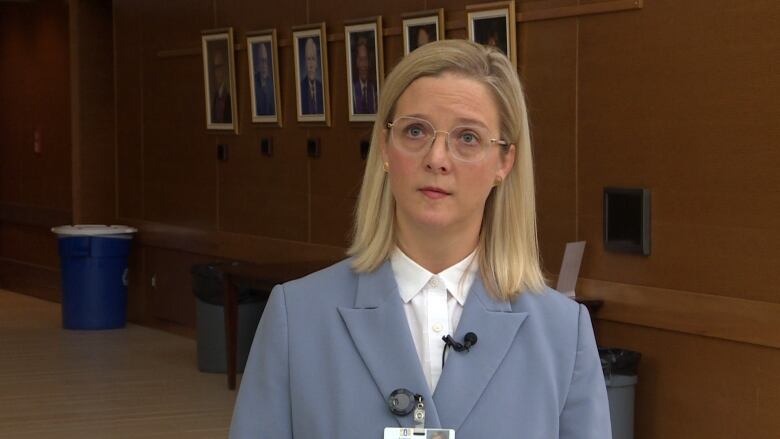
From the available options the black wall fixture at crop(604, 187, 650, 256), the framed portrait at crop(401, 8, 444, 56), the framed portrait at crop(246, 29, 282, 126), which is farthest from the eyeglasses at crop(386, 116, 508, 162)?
the framed portrait at crop(246, 29, 282, 126)

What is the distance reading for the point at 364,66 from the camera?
8.59 meters

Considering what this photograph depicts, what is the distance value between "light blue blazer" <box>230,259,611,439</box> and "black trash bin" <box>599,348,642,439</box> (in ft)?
14.5

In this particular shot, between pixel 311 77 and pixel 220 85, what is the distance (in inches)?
55.4

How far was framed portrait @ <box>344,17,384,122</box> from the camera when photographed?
844 cm

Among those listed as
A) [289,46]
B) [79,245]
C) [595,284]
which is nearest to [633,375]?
[595,284]

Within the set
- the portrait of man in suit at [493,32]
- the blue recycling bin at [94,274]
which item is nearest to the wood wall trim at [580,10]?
the portrait of man in suit at [493,32]

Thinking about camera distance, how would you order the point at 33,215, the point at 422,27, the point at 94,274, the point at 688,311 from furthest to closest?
the point at 33,215 < the point at 94,274 < the point at 422,27 < the point at 688,311

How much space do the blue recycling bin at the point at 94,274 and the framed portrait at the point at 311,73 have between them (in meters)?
2.88

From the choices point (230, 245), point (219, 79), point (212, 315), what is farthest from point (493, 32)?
point (230, 245)

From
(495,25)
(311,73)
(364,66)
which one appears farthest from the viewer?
(311,73)

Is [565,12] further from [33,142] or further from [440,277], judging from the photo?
[33,142]

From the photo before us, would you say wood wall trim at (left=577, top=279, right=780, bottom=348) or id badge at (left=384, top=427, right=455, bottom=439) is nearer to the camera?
id badge at (left=384, top=427, right=455, bottom=439)

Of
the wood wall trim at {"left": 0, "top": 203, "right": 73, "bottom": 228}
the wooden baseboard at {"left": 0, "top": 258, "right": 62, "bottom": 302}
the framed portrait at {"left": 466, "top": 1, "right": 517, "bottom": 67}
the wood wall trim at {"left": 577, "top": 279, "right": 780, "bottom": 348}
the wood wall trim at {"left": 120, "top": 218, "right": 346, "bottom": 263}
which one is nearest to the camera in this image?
the wood wall trim at {"left": 577, "top": 279, "right": 780, "bottom": 348}

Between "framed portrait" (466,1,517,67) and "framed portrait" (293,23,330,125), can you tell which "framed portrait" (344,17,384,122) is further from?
"framed portrait" (466,1,517,67)
